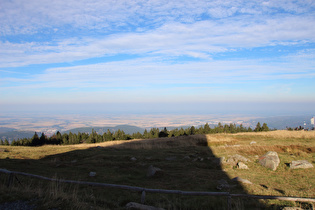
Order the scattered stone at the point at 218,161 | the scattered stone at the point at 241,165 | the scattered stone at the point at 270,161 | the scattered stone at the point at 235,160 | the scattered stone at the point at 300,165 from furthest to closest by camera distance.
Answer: the scattered stone at the point at 218,161 → the scattered stone at the point at 235,160 → the scattered stone at the point at 241,165 → the scattered stone at the point at 270,161 → the scattered stone at the point at 300,165

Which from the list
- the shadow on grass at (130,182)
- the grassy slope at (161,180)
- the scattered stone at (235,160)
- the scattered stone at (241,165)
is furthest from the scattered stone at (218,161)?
the scattered stone at (241,165)

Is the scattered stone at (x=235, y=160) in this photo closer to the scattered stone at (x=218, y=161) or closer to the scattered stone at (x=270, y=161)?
the scattered stone at (x=218, y=161)

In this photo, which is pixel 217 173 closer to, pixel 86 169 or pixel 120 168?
pixel 120 168

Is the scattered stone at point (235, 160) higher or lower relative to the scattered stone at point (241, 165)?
higher

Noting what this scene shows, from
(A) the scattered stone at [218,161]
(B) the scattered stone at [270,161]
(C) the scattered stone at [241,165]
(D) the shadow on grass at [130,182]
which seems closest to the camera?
(D) the shadow on grass at [130,182]

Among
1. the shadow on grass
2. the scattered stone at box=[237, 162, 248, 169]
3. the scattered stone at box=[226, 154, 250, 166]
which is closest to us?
the shadow on grass

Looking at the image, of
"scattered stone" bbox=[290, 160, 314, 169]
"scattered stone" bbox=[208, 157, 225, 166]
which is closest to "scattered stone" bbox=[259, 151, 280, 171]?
"scattered stone" bbox=[290, 160, 314, 169]

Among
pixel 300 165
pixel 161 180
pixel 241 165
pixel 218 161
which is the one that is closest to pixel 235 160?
pixel 241 165

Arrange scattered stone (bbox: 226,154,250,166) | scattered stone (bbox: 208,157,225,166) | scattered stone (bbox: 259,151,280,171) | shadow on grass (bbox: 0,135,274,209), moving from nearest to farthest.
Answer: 1. shadow on grass (bbox: 0,135,274,209)
2. scattered stone (bbox: 259,151,280,171)
3. scattered stone (bbox: 226,154,250,166)
4. scattered stone (bbox: 208,157,225,166)

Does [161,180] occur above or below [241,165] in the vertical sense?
below

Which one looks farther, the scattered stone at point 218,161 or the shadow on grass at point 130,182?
the scattered stone at point 218,161

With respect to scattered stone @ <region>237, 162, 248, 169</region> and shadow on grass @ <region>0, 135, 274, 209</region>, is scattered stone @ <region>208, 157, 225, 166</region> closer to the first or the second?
shadow on grass @ <region>0, 135, 274, 209</region>

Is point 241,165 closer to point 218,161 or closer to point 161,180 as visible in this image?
point 218,161

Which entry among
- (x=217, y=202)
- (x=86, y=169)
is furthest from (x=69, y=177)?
(x=217, y=202)
